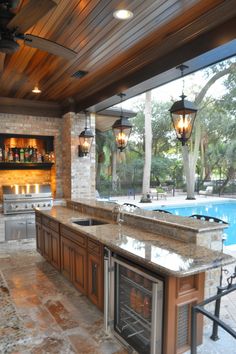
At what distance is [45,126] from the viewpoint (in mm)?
6699

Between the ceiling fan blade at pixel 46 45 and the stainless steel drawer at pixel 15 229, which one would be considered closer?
the ceiling fan blade at pixel 46 45

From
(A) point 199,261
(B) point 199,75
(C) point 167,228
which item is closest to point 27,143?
(C) point 167,228

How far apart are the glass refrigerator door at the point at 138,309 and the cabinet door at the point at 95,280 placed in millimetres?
319

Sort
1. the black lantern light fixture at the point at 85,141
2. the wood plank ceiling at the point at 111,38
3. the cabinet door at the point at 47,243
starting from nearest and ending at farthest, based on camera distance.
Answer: the wood plank ceiling at the point at 111,38 → the cabinet door at the point at 47,243 → the black lantern light fixture at the point at 85,141

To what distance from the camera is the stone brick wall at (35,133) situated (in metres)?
6.32

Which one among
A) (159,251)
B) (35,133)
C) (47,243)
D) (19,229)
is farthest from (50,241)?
(35,133)

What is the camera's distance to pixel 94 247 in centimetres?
285

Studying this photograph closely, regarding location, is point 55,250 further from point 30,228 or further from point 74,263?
point 30,228

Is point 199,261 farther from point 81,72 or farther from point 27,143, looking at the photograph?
point 27,143

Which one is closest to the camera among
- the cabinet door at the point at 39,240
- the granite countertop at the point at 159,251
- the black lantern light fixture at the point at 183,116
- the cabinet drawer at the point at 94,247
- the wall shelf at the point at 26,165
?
the granite countertop at the point at 159,251

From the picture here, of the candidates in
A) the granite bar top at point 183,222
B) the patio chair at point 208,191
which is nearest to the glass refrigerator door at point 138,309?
the granite bar top at point 183,222

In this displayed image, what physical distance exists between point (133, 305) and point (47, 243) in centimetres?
235

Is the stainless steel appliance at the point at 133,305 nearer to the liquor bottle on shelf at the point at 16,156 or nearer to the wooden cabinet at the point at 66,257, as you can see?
the wooden cabinet at the point at 66,257

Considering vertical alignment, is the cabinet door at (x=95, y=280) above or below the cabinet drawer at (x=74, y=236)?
below
